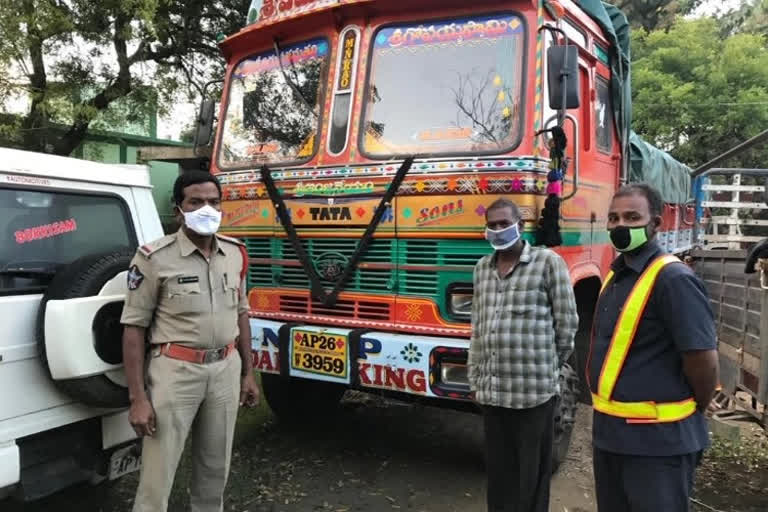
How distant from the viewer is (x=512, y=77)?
363 centimetres

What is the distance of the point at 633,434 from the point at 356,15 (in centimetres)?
302

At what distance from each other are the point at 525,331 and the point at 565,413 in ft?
4.61

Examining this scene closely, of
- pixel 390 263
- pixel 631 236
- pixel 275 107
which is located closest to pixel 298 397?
pixel 390 263

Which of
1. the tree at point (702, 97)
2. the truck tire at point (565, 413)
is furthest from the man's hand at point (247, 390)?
the tree at point (702, 97)

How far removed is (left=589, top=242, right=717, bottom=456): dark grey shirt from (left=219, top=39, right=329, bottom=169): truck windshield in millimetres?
2565

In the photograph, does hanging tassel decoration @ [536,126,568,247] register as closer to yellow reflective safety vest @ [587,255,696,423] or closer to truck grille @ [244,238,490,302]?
truck grille @ [244,238,490,302]

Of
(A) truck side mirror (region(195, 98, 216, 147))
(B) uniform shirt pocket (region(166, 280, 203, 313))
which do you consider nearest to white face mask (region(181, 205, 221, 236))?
(B) uniform shirt pocket (region(166, 280, 203, 313))

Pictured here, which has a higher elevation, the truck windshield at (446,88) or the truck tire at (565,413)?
the truck windshield at (446,88)

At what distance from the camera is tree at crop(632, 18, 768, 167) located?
1584cm

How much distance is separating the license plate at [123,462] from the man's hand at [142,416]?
21.9 inches

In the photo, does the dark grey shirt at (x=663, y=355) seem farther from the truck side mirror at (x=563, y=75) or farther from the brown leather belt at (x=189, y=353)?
the brown leather belt at (x=189, y=353)

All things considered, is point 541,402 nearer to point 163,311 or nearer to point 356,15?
point 163,311

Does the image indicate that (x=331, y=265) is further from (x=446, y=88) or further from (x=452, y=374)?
(x=446, y=88)

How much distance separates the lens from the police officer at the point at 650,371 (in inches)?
81.8
